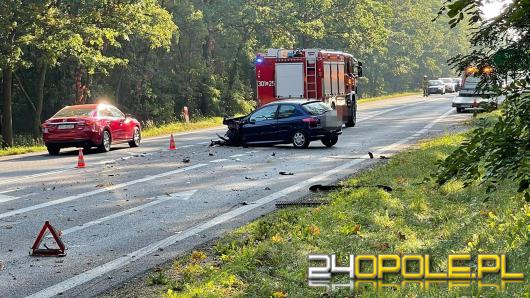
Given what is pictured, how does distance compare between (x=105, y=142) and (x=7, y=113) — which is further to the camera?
(x=7, y=113)

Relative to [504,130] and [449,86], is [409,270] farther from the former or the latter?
[449,86]

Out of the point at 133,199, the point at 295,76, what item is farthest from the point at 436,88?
the point at 133,199

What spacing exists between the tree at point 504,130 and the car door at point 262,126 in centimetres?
1747

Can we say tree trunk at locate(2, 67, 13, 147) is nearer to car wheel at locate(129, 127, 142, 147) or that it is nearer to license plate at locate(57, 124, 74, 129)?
car wheel at locate(129, 127, 142, 147)

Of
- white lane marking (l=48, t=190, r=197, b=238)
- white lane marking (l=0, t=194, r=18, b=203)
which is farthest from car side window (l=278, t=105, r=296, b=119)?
white lane marking (l=0, t=194, r=18, b=203)

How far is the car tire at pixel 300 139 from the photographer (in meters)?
23.3

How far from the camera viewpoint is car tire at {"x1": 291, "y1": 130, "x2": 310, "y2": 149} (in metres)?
23.3

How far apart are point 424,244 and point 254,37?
169 feet

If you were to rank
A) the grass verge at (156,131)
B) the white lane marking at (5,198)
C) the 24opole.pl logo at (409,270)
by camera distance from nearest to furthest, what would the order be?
the 24opole.pl logo at (409,270) < the white lane marking at (5,198) < the grass verge at (156,131)

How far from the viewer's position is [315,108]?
938 inches

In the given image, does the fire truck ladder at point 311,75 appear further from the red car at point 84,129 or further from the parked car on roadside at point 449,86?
the parked car on roadside at point 449,86

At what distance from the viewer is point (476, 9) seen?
6043 millimetres

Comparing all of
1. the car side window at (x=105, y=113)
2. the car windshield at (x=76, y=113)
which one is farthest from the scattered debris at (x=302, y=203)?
the car side window at (x=105, y=113)

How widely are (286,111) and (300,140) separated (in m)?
1.03
